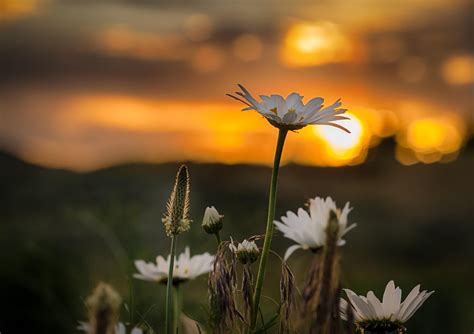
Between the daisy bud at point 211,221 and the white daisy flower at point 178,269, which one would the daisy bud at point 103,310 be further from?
the white daisy flower at point 178,269

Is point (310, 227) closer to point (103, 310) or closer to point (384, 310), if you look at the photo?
point (384, 310)

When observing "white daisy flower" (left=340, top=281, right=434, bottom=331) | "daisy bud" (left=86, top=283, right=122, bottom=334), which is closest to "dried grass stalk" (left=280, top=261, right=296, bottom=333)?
"white daisy flower" (left=340, top=281, right=434, bottom=331)

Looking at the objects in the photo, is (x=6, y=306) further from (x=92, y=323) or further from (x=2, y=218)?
(x=92, y=323)

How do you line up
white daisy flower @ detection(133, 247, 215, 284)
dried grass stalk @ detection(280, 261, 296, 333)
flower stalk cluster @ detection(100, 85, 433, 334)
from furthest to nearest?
white daisy flower @ detection(133, 247, 215, 284) → dried grass stalk @ detection(280, 261, 296, 333) → flower stalk cluster @ detection(100, 85, 433, 334)

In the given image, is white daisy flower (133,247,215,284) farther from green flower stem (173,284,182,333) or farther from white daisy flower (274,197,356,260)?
white daisy flower (274,197,356,260)

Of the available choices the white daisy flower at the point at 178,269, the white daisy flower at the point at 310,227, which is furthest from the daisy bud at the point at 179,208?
the white daisy flower at the point at 178,269
